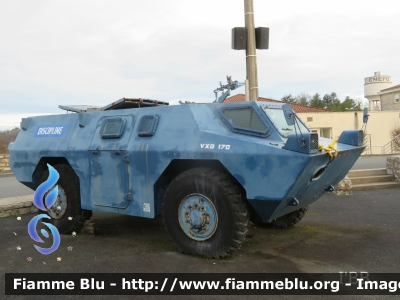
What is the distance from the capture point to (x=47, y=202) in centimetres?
628

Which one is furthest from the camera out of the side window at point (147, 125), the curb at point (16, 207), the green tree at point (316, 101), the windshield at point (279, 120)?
the green tree at point (316, 101)

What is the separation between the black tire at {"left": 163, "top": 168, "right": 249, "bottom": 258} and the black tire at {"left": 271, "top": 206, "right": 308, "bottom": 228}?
74.7 inches

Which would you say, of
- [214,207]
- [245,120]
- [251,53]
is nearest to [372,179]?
[251,53]

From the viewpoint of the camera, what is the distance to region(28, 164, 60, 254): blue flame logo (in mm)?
5443

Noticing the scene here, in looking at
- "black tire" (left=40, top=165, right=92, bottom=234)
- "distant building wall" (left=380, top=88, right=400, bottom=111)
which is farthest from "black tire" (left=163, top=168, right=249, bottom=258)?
"distant building wall" (left=380, top=88, right=400, bottom=111)

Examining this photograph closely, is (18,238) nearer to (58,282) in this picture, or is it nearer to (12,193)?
(58,282)

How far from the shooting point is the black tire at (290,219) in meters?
6.38

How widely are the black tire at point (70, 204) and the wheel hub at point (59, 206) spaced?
0.02 metres

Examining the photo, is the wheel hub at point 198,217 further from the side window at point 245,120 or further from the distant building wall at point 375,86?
the distant building wall at point 375,86

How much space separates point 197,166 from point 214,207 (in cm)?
62

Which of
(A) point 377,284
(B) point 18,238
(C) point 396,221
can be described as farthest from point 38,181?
(C) point 396,221

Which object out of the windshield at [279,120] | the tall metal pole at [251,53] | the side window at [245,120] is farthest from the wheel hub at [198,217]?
the tall metal pole at [251,53]

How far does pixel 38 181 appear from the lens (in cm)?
686

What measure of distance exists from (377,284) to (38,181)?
Result: 5361 millimetres
